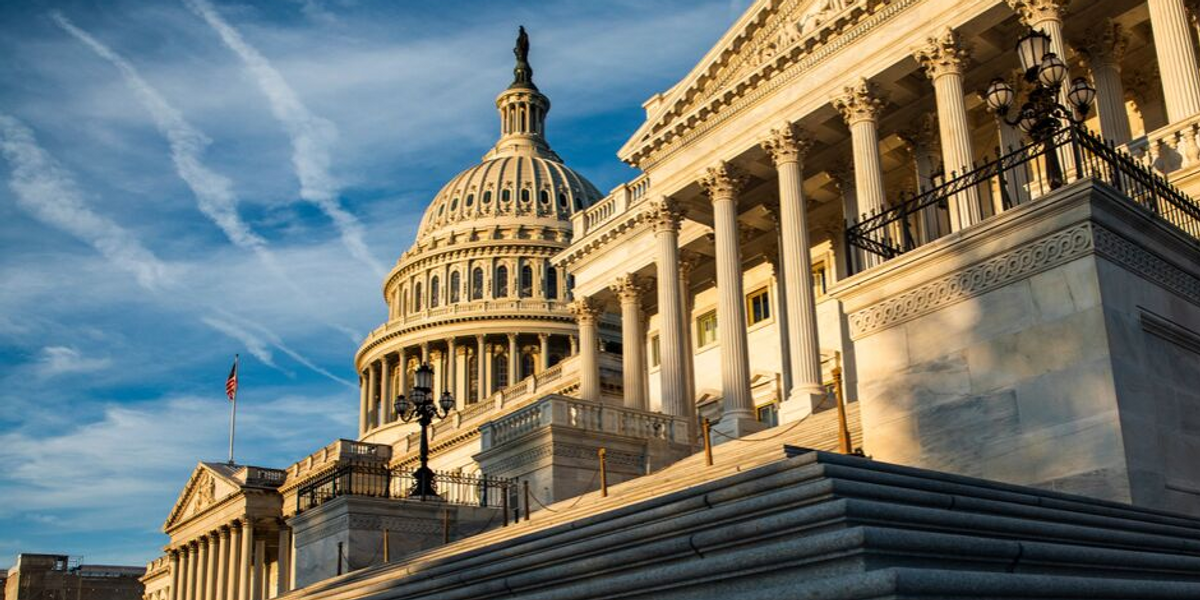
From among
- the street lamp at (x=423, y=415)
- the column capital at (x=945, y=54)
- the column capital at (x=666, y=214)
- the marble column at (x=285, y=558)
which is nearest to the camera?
the column capital at (x=945, y=54)

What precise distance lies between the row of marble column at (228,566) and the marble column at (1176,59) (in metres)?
66.6

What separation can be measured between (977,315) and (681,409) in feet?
78.1

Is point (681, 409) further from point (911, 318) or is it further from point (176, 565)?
point (176, 565)

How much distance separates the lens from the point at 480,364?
110812 millimetres

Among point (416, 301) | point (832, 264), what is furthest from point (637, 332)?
point (416, 301)

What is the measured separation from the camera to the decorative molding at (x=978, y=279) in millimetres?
13246

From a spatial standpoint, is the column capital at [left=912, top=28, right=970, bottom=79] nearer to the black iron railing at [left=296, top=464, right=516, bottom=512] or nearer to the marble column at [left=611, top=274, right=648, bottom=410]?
the black iron railing at [left=296, top=464, right=516, bottom=512]

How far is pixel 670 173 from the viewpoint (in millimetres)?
39281

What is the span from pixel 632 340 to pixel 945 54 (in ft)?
59.7

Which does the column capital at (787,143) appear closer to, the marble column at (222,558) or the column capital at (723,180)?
the column capital at (723,180)

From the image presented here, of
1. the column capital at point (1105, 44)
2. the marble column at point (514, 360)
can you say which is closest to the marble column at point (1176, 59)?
the column capital at point (1105, 44)

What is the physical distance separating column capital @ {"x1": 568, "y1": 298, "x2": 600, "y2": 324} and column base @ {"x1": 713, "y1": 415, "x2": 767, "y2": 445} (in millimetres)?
15726

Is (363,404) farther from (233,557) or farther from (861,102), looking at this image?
(861,102)

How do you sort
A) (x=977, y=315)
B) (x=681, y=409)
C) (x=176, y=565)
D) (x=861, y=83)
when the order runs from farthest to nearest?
(x=176, y=565)
(x=681, y=409)
(x=861, y=83)
(x=977, y=315)
